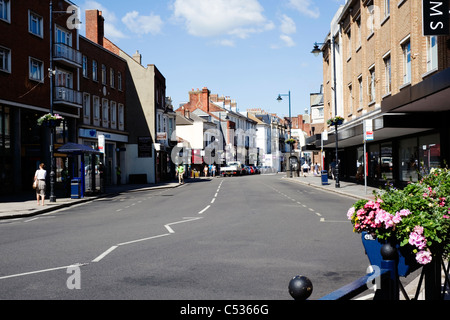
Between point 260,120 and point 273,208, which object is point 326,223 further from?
point 260,120

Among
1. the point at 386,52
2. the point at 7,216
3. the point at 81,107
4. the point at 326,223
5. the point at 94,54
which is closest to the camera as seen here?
the point at 326,223

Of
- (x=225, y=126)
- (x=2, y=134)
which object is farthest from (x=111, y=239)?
(x=225, y=126)

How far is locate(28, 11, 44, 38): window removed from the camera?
96.8ft

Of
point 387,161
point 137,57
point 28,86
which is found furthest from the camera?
point 137,57

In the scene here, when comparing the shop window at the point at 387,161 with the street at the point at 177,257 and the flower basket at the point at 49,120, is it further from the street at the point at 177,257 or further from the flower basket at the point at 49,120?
the flower basket at the point at 49,120

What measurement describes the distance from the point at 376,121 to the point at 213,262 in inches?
635

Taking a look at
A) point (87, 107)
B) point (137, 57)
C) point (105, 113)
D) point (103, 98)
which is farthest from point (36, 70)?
point (137, 57)

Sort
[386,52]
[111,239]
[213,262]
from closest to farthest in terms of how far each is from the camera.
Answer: [213,262] < [111,239] < [386,52]

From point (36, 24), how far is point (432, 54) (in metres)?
23.2

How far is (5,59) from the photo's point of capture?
27.0 meters

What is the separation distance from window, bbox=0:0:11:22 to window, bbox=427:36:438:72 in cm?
2216

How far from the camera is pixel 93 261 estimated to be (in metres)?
8.07

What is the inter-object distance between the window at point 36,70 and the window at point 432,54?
871 inches

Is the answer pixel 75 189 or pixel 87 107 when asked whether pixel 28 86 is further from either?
pixel 87 107
